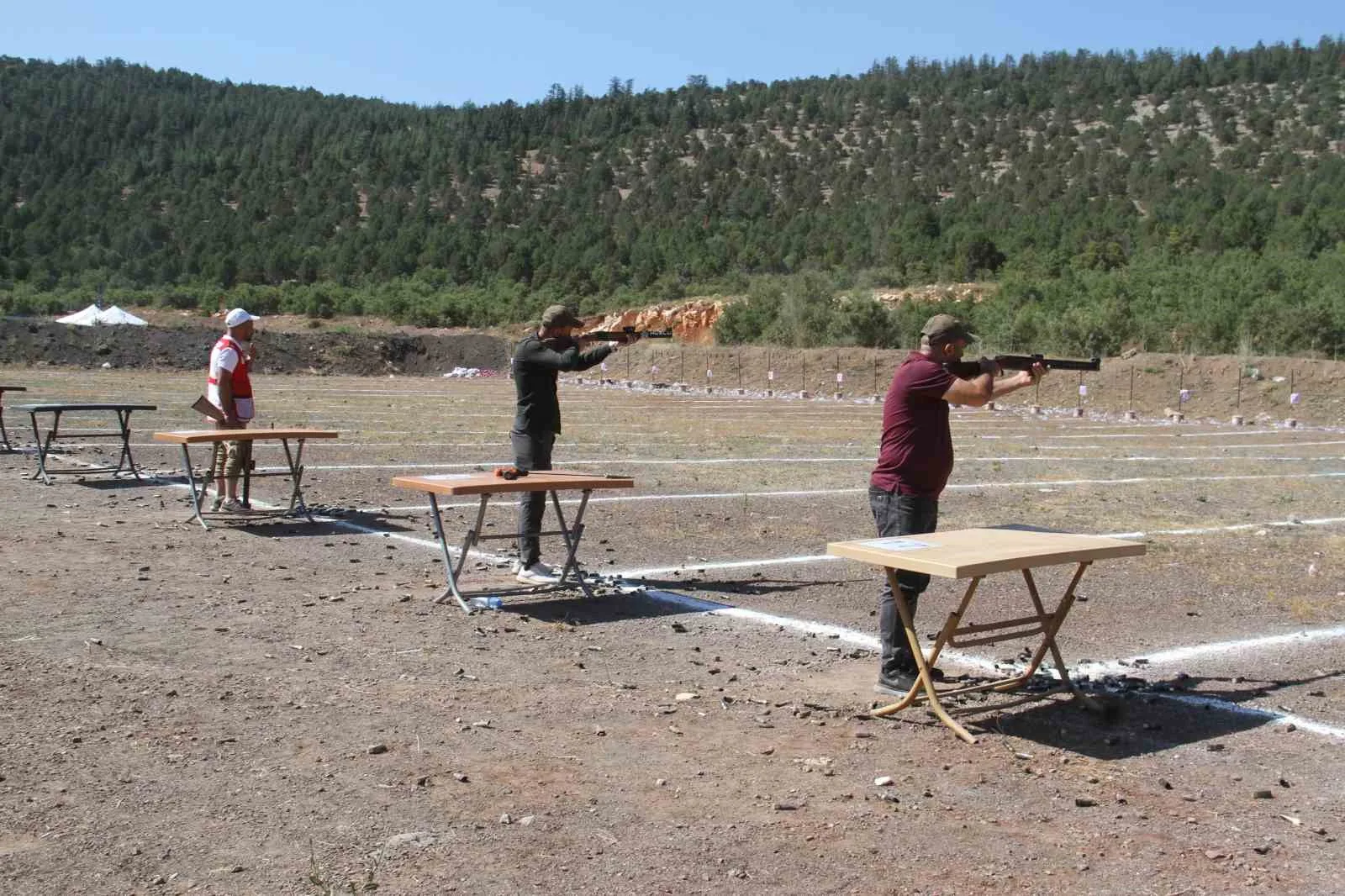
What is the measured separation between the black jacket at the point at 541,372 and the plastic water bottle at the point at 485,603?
1.18 metres

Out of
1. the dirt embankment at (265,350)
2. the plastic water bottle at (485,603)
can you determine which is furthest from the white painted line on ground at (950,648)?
the dirt embankment at (265,350)

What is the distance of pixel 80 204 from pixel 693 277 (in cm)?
6116

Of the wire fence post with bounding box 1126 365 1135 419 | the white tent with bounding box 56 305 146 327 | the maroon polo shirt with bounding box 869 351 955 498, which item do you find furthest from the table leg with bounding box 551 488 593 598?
the white tent with bounding box 56 305 146 327

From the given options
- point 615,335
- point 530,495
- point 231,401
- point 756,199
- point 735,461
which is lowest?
point 735,461

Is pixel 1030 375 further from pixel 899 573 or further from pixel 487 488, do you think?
pixel 487 488

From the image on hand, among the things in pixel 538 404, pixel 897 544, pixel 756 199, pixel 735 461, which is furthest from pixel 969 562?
pixel 756 199

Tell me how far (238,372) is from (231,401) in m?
0.25

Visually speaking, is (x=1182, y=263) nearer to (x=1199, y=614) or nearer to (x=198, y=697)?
(x=1199, y=614)

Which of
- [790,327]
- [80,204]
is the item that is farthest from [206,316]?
[790,327]

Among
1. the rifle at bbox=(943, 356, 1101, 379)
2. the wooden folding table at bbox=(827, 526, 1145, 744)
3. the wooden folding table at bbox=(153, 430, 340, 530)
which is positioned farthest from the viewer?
the wooden folding table at bbox=(153, 430, 340, 530)

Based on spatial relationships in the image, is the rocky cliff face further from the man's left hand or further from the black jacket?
the man's left hand

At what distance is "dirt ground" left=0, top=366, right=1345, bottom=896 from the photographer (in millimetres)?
3926

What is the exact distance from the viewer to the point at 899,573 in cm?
593

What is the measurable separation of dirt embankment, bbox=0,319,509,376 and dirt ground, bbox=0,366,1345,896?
3921 centimetres
